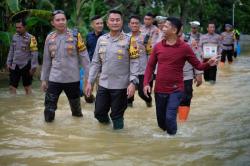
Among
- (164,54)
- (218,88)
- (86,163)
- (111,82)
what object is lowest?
(218,88)

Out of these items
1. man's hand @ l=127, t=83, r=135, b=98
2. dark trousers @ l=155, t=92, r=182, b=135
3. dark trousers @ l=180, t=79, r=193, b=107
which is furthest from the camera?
dark trousers @ l=180, t=79, r=193, b=107

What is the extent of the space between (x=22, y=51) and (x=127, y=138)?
4.74 metres

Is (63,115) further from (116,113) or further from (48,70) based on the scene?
(116,113)

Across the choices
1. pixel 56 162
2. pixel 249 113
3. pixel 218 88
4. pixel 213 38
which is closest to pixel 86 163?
pixel 56 162

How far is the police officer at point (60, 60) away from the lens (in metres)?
7.98

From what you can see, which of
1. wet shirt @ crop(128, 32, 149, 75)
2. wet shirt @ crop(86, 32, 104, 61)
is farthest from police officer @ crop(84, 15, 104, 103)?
wet shirt @ crop(128, 32, 149, 75)

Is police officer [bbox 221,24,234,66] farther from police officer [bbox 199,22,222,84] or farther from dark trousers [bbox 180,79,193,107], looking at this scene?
dark trousers [bbox 180,79,193,107]

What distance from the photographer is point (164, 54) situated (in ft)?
22.8

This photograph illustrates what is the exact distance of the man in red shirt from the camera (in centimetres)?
693

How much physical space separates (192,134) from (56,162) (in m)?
2.35

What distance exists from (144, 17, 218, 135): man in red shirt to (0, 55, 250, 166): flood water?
1.35 ft

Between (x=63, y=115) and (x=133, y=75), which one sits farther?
(x=63, y=115)

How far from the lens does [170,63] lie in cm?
698

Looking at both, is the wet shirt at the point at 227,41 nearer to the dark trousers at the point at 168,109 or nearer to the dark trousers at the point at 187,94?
the dark trousers at the point at 187,94
